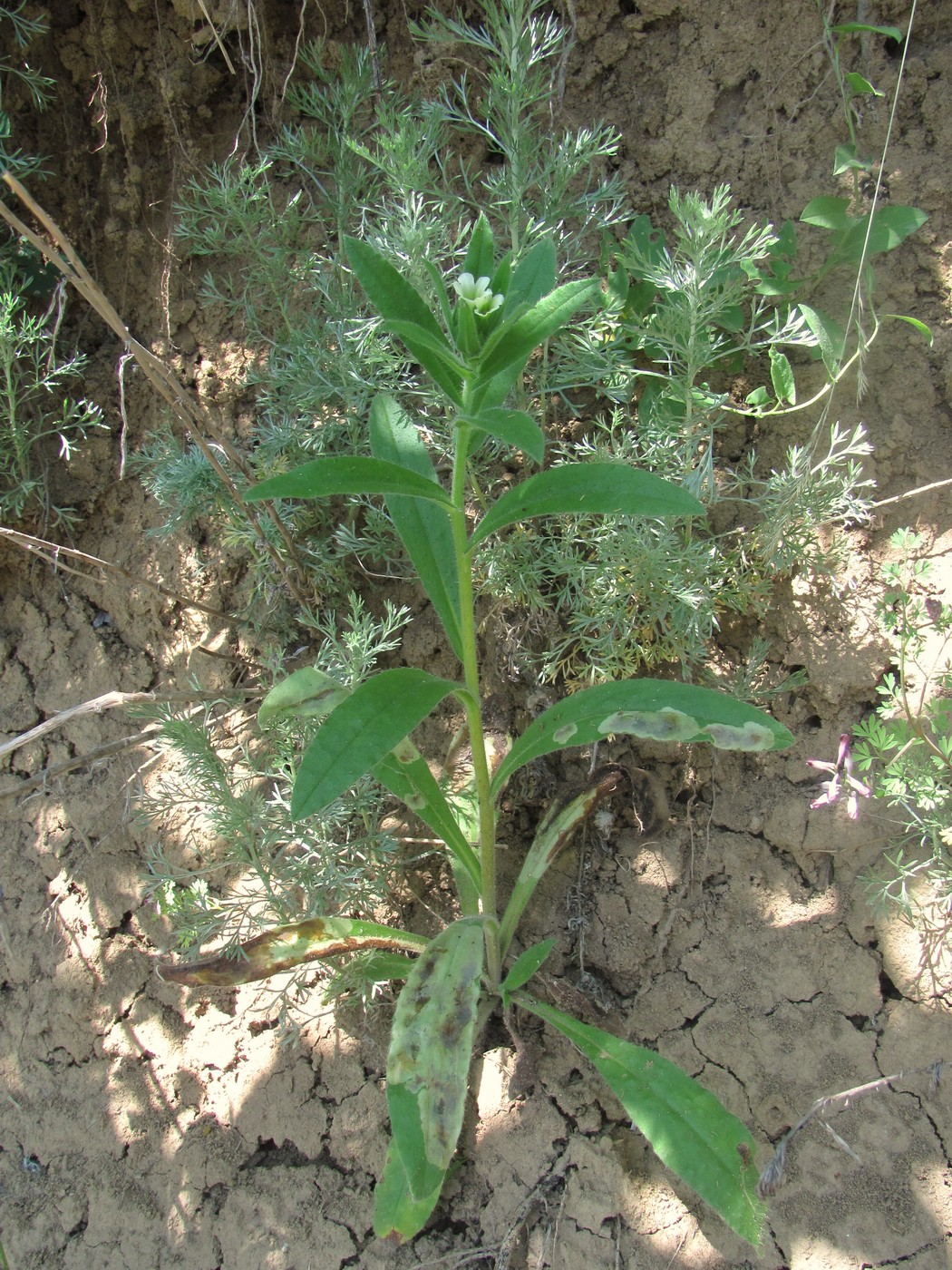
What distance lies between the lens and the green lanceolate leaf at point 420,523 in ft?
6.60

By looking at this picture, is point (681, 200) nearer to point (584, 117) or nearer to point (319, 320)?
point (584, 117)

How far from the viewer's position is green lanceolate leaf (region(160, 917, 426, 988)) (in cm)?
192

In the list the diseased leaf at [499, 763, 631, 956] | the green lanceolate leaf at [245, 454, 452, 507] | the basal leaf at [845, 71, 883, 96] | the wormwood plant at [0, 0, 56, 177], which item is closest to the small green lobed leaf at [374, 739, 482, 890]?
the diseased leaf at [499, 763, 631, 956]

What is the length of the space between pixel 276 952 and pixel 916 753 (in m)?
1.48

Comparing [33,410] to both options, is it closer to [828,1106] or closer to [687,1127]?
[687,1127]

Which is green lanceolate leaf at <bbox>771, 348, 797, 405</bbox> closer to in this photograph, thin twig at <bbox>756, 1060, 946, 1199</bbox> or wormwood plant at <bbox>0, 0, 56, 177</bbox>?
thin twig at <bbox>756, 1060, 946, 1199</bbox>

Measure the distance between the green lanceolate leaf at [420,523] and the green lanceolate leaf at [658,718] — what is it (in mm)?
282

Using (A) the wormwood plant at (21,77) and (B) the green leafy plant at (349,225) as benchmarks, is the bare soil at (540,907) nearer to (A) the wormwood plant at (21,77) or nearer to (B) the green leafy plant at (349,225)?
(A) the wormwood plant at (21,77)

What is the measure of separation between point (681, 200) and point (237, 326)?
1412 millimetres

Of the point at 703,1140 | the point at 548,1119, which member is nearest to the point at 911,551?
the point at 703,1140

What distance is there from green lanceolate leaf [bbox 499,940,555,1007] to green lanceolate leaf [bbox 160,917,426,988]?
0.20 metres

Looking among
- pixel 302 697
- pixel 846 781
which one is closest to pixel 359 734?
pixel 302 697

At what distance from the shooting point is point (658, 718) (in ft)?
5.75

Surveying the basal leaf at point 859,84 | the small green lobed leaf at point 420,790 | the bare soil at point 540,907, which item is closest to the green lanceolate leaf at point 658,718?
the small green lobed leaf at point 420,790
